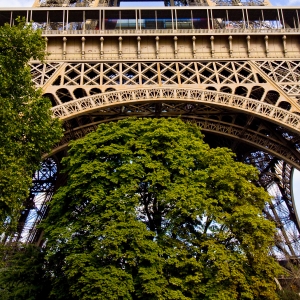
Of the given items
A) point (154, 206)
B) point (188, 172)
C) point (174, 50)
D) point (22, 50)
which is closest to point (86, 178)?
point (154, 206)

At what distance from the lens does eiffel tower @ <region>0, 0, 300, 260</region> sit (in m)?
19.2

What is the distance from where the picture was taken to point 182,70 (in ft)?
67.2

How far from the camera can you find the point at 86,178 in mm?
15305

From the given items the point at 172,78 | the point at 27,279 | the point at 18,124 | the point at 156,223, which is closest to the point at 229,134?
the point at 172,78

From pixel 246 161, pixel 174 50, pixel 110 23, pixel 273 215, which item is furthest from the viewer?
pixel 273 215

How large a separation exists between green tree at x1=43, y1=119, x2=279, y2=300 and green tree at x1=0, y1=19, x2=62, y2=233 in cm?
259

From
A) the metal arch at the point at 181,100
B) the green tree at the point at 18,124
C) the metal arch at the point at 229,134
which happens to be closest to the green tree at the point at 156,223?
the metal arch at the point at 181,100

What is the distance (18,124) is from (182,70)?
1007 centimetres

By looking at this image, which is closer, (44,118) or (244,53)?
(44,118)

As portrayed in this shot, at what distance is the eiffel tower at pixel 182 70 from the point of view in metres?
19.2

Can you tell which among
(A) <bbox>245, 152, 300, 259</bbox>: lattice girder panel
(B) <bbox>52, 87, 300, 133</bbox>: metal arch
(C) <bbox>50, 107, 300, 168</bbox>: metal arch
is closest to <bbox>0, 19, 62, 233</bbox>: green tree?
(B) <bbox>52, 87, 300, 133</bbox>: metal arch

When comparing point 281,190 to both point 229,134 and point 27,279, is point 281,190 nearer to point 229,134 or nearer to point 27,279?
point 229,134

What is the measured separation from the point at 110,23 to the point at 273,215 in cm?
1866

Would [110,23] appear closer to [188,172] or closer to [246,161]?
[246,161]
